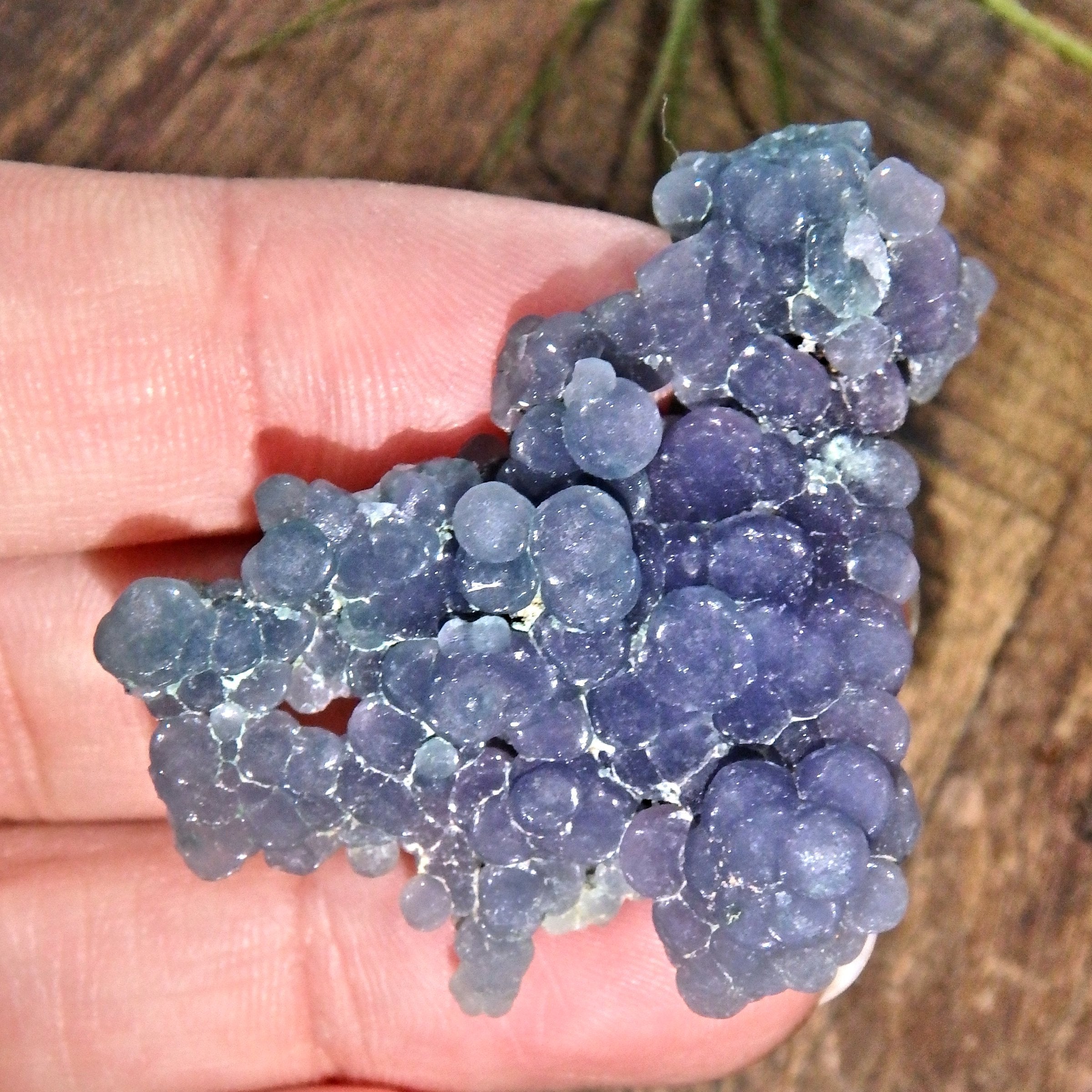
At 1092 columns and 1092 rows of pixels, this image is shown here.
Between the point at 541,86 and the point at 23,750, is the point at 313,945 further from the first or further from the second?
the point at 541,86

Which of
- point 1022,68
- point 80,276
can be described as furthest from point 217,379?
point 1022,68

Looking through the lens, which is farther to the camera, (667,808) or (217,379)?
(217,379)

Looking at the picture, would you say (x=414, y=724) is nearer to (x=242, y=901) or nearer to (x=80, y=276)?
(x=242, y=901)

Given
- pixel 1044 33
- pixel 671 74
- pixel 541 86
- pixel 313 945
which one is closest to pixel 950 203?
pixel 1044 33

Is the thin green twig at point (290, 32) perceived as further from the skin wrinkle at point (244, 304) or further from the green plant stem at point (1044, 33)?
the green plant stem at point (1044, 33)

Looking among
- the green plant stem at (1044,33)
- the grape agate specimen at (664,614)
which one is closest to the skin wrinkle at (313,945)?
the grape agate specimen at (664,614)

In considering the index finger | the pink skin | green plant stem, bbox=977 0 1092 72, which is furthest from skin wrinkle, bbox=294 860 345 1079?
green plant stem, bbox=977 0 1092 72

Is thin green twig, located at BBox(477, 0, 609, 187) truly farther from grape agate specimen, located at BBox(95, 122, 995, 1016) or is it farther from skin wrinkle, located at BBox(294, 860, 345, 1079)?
skin wrinkle, located at BBox(294, 860, 345, 1079)
